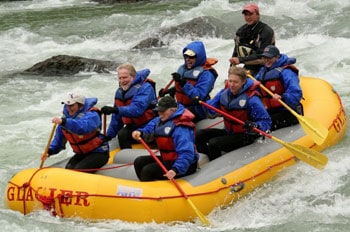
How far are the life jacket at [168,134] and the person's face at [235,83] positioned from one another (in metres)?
0.68

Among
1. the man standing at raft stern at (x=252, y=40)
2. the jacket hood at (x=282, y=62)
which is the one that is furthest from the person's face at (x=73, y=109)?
the jacket hood at (x=282, y=62)

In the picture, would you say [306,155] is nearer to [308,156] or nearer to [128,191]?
[308,156]

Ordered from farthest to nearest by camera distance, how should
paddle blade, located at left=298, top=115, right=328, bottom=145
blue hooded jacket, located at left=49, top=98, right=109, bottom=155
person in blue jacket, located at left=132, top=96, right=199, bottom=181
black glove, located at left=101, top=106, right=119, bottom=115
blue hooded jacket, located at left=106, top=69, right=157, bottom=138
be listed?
blue hooded jacket, located at left=106, top=69, right=157, bottom=138
paddle blade, located at left=298, top=115, right=328, bottom=145
black glove, located at left=101, top=106, right=119, bottom=115
blue hooded jacket, located at left=49, top=98, right=109, bottom=155
person in blue jacket, located at left=132, top=96, right=199, bottom=181

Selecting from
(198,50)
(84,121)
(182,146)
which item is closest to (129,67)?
(198,50)

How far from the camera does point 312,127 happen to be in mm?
6781

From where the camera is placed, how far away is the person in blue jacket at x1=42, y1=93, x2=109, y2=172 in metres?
6.13

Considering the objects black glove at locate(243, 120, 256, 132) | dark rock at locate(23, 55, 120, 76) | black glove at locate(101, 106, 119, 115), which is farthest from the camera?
dark rock at locate(23, 55, 120, 76)

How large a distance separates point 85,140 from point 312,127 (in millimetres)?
2417

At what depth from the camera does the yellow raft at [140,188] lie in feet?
18.7

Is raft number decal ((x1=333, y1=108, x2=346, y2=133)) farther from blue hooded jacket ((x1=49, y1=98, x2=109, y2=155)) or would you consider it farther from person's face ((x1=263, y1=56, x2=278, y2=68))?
blue hooded jacket ((x1=49, y1=98, x2=109, y2=155))

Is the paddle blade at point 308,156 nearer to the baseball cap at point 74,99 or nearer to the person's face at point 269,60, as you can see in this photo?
the person's face at point 269,60

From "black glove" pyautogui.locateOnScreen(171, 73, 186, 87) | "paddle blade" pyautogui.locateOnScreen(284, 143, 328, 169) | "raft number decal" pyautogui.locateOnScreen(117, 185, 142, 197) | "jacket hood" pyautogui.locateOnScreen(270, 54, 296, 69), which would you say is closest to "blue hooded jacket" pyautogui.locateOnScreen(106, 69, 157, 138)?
"black glove" pyautogui.locateOnScreen(171, 73, 186, 87)

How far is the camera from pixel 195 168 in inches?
239

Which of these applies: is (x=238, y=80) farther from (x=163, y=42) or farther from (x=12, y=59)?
(x=12, y=59)
